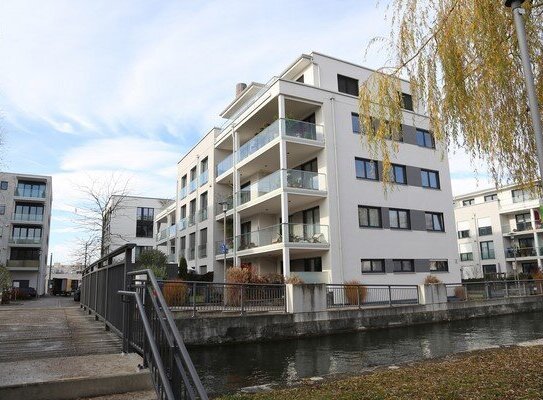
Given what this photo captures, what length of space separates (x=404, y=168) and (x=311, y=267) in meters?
8.75

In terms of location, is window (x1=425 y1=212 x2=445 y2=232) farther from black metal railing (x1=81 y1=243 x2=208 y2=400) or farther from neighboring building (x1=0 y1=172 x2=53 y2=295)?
neighboring building (x1=0 y1=172 x2=53 y2=295)

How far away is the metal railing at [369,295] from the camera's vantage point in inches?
717

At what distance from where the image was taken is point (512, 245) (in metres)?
51.6

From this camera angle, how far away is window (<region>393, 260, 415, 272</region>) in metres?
25.8

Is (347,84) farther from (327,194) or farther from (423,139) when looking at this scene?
(327,194)

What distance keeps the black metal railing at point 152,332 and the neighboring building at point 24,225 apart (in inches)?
2172

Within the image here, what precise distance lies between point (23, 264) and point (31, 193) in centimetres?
998

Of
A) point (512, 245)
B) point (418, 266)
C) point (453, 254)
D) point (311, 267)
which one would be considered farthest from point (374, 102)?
point (512, 245)

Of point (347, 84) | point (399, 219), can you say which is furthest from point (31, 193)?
point (399, 219)

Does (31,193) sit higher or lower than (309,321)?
higher

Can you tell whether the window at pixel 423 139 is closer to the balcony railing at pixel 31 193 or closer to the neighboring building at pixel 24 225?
the neighboring building at pixel 24 225

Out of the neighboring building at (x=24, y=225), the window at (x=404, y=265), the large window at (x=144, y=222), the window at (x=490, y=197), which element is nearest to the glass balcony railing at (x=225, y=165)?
the window at (x=404, y=265)

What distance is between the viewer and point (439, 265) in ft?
91.4

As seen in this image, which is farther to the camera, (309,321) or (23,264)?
(23,264)
